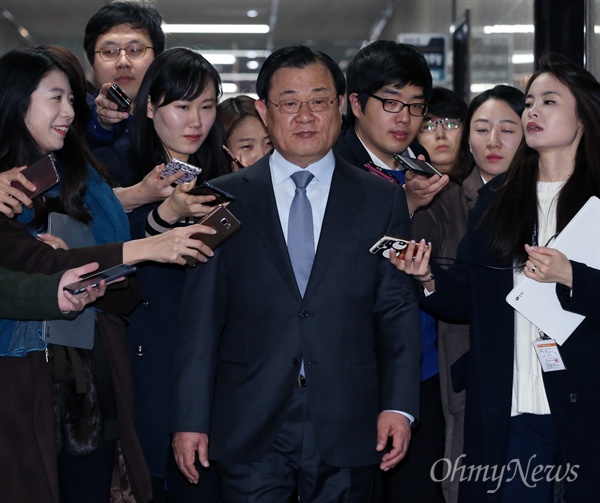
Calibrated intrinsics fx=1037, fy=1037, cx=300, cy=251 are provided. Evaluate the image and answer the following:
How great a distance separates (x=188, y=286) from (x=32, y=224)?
1.89 feet

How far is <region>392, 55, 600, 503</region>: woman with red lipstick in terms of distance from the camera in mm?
3562

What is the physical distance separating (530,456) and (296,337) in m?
0.97

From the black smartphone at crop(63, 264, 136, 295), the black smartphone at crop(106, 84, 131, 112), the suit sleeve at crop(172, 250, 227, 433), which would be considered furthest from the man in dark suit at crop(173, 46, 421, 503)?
the black smartphone at crop(106, 84, 131, 112)

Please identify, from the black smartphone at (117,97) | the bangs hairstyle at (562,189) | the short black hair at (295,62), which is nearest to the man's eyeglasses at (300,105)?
the short black hair at (295,62)

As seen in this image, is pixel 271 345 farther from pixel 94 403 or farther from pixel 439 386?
pixel 439 386

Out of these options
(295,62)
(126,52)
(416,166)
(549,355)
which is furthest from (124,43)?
(549,355)

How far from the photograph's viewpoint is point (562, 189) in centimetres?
377

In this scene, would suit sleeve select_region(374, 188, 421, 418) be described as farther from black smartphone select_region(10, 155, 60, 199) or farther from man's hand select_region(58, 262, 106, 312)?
black smartphone select_region(10, 155, 60, 199)

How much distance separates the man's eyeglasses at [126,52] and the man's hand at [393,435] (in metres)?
2.59

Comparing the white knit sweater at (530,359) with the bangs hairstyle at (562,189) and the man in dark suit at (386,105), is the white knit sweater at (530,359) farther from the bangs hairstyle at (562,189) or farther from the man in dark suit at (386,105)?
the man in dark suit at (386,105)

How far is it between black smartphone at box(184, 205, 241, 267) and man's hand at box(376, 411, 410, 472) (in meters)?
0.80

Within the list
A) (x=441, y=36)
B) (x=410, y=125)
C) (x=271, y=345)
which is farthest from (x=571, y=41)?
(x=441, y=36)

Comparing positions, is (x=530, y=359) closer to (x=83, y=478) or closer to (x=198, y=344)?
(x=198, y=344)

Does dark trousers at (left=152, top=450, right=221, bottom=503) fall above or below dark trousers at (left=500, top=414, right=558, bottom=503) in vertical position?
below
